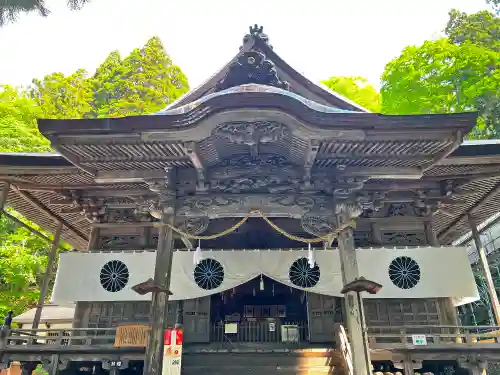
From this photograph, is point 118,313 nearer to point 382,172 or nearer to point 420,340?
point 420,340

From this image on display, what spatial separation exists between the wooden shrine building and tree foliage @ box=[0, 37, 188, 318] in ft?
21.6

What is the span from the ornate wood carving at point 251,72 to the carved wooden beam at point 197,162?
5.31 ft

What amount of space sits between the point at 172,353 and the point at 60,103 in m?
25.6

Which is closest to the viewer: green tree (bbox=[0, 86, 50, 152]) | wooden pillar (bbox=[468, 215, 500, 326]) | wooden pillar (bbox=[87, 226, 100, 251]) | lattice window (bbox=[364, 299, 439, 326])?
lattice window (bbox=[364, 299, 439, 326])

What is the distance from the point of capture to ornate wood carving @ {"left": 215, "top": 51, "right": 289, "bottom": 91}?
748cm

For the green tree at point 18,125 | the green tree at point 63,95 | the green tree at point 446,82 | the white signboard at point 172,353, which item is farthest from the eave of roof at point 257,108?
the green tree at point 63,95

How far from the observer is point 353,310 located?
6531 mm

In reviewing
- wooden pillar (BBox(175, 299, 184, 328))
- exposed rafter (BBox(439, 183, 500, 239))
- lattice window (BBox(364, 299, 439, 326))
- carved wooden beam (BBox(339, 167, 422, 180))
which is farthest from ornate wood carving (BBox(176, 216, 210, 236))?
exposed rafter (BBox(439, 183, 500, 239))

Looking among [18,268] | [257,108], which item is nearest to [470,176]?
[257,108]

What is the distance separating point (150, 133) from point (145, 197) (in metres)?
2.95

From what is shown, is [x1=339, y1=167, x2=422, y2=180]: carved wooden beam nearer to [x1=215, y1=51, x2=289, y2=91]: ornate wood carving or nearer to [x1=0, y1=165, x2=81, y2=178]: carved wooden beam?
[x1=215, y1=51, x2=289, y2=91]: ornate wood carving

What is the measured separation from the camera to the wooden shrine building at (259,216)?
638cm

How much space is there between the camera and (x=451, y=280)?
10.0 m

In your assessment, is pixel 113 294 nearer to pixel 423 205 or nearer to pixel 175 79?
pixel 423 205
